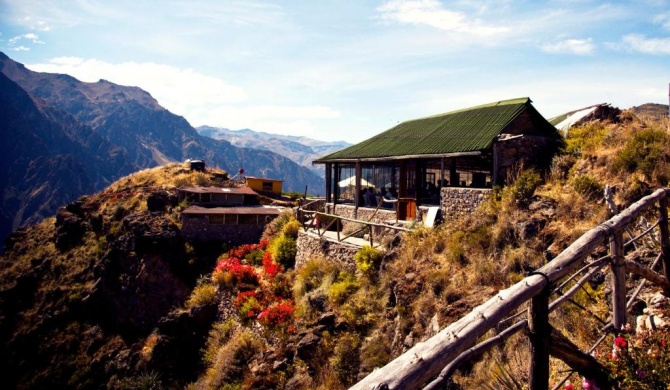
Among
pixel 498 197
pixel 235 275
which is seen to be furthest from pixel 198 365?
pixel 498 197

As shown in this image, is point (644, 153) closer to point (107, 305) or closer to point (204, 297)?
point (204, 297)

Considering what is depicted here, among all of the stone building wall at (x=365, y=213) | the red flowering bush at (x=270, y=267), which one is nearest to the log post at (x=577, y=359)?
the stone building wall at (x=365, y=213)

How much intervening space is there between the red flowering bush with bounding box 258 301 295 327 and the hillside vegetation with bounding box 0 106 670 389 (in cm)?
6

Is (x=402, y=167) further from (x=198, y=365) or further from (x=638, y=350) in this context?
(x=638, y=350)

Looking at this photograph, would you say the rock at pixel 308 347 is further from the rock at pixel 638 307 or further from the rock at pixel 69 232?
the rock at pixel 69 232

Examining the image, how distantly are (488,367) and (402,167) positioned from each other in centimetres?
1473

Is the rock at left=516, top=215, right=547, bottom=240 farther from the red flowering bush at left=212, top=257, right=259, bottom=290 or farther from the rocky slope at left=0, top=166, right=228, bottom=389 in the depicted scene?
the rocky slope at left=0, top=166, right=228, bottom=389

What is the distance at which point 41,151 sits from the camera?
161000 mm

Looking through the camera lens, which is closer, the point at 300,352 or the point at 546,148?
the point at 300,352

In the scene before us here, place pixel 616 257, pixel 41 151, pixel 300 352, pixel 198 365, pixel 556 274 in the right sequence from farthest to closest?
1. pixel 41 151
2. pixel 198 365
3. pixel 300 352
4. pixel 616 257
5. pixel 556 274

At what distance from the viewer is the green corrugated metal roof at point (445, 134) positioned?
698 inches

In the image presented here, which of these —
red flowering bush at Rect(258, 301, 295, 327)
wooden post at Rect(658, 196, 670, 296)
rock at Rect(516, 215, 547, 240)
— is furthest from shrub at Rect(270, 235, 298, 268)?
wooden post at Rect(658, 196, 670, 296)

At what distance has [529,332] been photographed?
3.49m

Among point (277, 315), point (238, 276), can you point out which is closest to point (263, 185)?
point (238, 276)
